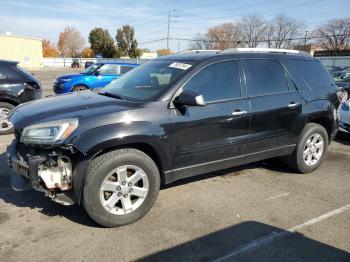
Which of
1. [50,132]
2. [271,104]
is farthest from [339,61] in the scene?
[50,132]

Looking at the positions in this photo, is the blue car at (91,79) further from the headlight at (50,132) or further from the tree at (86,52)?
the tree at (86,52)

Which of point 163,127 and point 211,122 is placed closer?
point 163,127

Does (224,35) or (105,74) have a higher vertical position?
(224,35)

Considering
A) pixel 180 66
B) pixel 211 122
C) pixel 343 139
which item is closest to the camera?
pixel 211 122

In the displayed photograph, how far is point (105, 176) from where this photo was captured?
360cm

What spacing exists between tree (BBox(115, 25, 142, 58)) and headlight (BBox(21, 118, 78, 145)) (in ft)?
243

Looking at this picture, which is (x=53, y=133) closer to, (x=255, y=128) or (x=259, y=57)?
(x=255, y=128)

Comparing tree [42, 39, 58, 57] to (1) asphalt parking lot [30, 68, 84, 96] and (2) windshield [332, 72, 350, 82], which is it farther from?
(2) windshield [332, 72, 350, 82]

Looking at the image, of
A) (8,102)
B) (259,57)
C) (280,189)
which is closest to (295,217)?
(280,189)

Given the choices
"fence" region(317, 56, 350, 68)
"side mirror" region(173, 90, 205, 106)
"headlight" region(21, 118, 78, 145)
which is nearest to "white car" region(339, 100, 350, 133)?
"side mirror" region(173, 90, 205, 106)

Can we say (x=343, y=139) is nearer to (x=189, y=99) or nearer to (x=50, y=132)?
(x=189, y=99)

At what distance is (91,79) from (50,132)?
10.2 meters

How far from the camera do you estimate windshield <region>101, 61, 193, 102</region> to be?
419 cm

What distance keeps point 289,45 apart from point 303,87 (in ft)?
239
